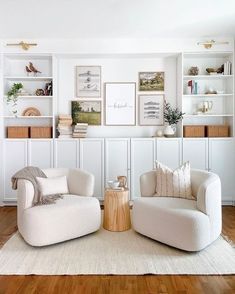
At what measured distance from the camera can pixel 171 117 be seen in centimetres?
502

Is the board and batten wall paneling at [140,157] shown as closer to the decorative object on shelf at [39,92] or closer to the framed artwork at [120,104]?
the framed artwork at [120,104]

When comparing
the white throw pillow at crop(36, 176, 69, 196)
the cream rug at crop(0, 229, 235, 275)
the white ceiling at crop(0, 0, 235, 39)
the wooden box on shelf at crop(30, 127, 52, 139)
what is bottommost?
the cream rug at crop(0, 229, 235, 275)

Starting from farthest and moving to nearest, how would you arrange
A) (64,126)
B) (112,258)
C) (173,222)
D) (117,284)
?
(64,126)
(173,222)
(112,258)
(117,284)

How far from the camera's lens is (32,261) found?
285cm

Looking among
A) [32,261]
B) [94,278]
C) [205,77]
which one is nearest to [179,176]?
[94,278]

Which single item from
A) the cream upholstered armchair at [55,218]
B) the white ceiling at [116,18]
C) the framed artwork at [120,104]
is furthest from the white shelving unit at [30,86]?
the cream upholstered armchair at [55,218]

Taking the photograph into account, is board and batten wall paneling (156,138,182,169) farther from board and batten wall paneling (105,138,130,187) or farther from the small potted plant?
board and batten wall paneling (105,138,130,187)

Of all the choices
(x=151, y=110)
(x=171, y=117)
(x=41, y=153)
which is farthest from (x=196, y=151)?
(x=41, y=153)

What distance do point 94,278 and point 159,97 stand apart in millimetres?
3418

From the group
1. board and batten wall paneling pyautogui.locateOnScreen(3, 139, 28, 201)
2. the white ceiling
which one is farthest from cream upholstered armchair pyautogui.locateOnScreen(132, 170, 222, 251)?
board and batten wall paneling pyautogui.locateOnScreen(3, 139, 28, 201)

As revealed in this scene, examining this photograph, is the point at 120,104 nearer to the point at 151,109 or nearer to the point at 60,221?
the point at 151,109

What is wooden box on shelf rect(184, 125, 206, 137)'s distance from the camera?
4.92 m

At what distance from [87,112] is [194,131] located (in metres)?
1.80

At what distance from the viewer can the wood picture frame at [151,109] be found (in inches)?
206
